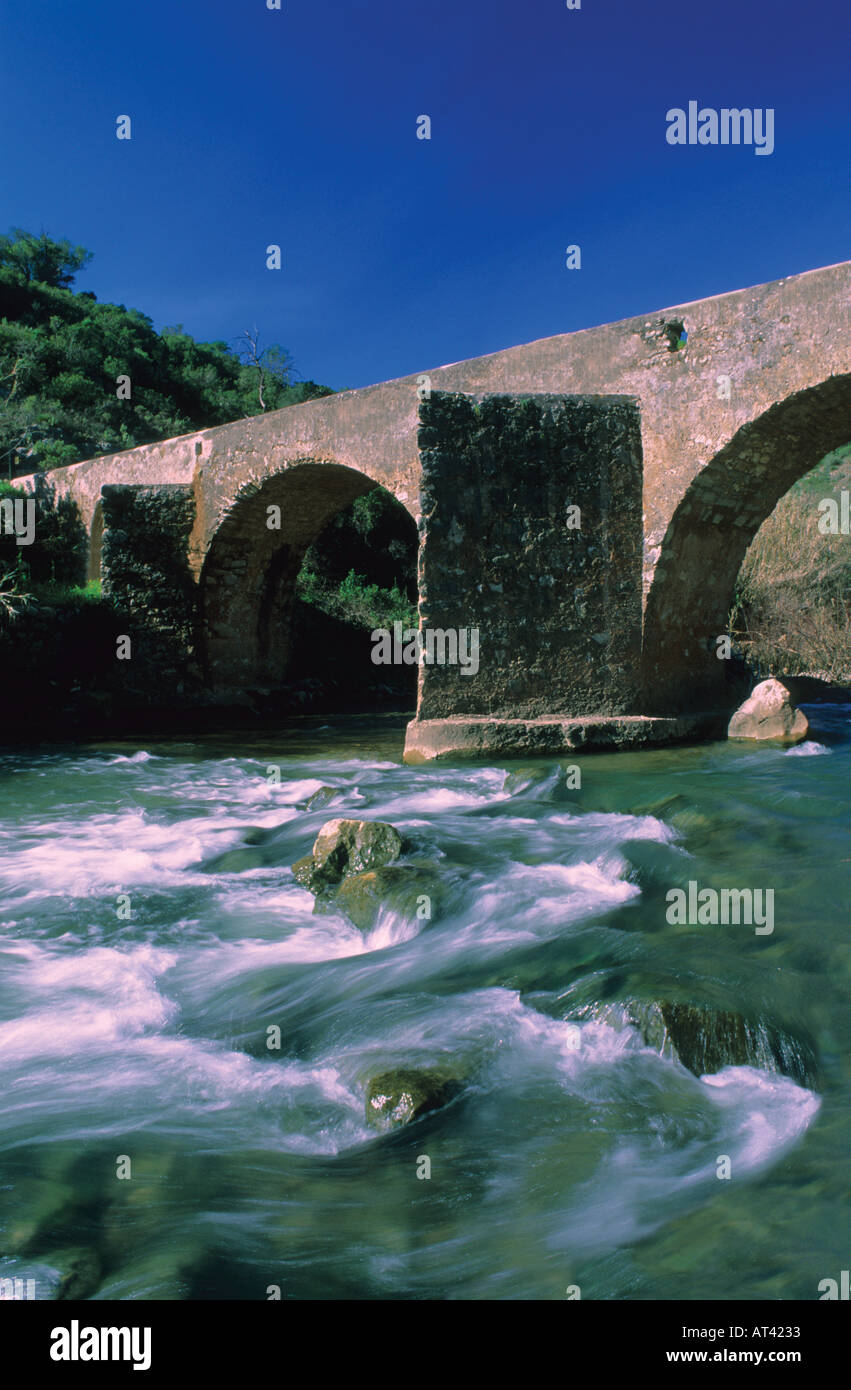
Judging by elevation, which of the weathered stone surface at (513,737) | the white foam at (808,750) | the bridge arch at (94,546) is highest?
the bridge arch at (94,546)

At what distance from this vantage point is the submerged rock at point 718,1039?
2646 millimetres

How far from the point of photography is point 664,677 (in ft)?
26.6

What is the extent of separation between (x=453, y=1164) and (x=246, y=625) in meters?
11.0

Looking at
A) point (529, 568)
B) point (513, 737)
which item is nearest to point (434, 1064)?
point (513, 737)

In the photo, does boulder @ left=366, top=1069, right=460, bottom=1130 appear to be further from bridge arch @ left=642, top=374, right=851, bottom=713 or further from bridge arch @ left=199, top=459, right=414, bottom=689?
bridge arch @ left=199, top=459, right=414, bottom=689

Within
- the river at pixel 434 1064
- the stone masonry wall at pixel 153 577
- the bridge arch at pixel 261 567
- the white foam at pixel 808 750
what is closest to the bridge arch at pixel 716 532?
the white foam at pixel 808 750

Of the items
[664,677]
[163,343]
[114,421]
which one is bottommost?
[664,677]

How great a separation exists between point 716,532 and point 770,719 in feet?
5.43

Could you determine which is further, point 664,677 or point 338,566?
point 338,566

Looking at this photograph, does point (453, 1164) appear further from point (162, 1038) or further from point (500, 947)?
point (500, 947)

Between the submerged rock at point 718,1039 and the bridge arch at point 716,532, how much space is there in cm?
510

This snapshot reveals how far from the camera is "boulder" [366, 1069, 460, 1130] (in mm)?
2488

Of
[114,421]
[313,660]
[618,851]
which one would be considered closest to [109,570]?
[313,660]

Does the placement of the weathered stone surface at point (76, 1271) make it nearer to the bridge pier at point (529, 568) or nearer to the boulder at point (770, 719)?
the bridge pier at point (529, 568)
